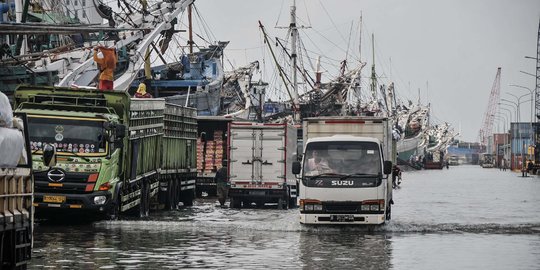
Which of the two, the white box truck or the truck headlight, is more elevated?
the white box truck

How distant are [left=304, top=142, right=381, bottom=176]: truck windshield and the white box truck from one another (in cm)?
1192

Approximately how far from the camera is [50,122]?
94.1 feet

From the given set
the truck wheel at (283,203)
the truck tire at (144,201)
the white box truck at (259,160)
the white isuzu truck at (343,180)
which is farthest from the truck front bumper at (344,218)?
the truck wheel at (283,203)

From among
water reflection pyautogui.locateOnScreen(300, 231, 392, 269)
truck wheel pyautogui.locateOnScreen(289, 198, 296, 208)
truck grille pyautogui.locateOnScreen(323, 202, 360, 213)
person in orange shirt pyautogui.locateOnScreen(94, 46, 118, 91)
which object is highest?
person in orange shirt pyautogui.locateOnScreen(94, 46, 118, 91)

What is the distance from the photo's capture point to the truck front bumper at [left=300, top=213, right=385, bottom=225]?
95.7ft

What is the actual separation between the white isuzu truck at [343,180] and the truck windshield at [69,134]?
4.52 meters

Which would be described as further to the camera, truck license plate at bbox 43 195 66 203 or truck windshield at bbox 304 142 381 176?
→ truck windshield at bbox 304 142 381 176

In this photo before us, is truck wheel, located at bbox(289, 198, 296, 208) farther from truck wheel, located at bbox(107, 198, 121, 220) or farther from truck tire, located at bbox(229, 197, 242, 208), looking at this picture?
truck wheel, located at bbox(107, 198, 121, 220)

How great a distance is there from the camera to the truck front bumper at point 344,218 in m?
29.2

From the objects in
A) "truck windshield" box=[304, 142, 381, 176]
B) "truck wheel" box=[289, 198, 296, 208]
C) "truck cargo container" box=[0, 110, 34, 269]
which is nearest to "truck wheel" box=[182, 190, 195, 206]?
"truck wheel" box=[289, 198, 296, 208]

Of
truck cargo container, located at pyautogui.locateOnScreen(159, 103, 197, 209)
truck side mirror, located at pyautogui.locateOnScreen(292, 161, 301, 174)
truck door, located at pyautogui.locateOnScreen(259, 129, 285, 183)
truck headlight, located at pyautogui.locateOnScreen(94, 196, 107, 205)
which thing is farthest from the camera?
truck door, located at pyautogui.locateOnScreen(259, 129, 285, 183)

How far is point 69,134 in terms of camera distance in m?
28.7

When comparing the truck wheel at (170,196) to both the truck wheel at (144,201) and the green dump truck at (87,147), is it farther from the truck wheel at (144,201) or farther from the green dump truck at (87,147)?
the green dump truck at (87,147)

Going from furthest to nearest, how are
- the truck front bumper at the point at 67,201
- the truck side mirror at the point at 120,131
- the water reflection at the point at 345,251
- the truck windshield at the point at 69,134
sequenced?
the truck side mirror at the point at 120,131, the truck windshield at the point at 69,134, the truck front bumper at the point at 67,201, the water reflection at the point at 345,251
